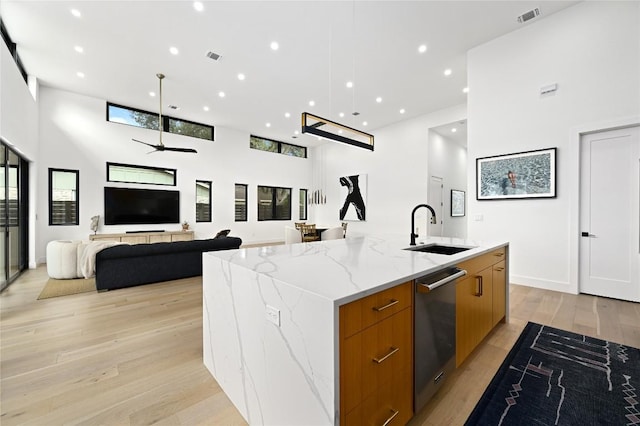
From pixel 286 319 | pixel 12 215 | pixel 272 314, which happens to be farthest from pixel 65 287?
pixel 286 319

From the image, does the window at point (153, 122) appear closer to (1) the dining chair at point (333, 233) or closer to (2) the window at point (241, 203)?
(2) the window at point (241, 203)

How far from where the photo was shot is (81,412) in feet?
5.24

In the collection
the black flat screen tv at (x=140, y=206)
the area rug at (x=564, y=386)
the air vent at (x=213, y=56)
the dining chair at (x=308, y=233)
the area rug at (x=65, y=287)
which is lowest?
the area rug at (x=564, y=386)

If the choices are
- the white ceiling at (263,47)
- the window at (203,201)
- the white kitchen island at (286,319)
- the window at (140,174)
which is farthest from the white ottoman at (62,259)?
the white kitchen island at (286,319)

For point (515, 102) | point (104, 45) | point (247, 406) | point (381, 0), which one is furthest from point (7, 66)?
Answer: point (515, 102)

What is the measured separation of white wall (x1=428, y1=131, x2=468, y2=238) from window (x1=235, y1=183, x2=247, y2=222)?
20.2 ft

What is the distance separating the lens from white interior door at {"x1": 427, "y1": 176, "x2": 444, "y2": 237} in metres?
7.64

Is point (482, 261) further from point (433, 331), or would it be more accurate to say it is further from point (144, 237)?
point (144, 237)

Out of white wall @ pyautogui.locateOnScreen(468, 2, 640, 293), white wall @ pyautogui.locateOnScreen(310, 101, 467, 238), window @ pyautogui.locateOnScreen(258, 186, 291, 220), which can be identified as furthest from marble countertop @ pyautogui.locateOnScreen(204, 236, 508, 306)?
window @ pyautogui.locateOnScreen(258, 186, 291, 220)

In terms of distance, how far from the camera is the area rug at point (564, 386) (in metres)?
1.53

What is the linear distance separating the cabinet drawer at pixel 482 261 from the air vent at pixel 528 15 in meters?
3.54

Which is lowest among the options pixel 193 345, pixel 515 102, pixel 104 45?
pixel 193 345

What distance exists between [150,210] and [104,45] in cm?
415

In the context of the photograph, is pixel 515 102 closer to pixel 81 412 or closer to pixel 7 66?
pixel 81 412
